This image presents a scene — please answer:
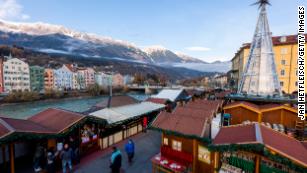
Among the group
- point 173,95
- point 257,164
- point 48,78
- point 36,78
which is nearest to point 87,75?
point 48,78

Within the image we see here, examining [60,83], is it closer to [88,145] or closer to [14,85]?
[14,85]

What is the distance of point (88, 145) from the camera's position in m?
10.8

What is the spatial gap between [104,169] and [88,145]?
7.96 ft

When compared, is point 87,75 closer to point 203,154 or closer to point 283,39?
point 283,39

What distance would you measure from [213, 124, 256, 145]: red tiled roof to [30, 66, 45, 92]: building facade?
75275mm

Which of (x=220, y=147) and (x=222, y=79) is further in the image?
(x=222, y=79)

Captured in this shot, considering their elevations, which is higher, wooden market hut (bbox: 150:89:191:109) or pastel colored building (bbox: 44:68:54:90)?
pastel colored building (bbox: 44:68:54:90)

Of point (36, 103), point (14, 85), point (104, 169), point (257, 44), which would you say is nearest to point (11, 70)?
point (14, 85)

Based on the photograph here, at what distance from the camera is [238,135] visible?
5520 mm

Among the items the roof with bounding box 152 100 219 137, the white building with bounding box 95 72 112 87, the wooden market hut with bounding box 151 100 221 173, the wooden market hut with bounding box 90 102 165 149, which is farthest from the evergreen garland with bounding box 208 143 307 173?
the white building with bounding box 95 72 112 87

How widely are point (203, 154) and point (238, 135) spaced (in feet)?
8.52

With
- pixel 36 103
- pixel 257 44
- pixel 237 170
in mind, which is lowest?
pixel 36 103

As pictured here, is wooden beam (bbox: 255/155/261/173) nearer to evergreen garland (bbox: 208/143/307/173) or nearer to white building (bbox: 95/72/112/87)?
evergreen garland (bbox: 208/143/307/173)

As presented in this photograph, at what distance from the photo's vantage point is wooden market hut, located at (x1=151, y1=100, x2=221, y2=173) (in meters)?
7.55
